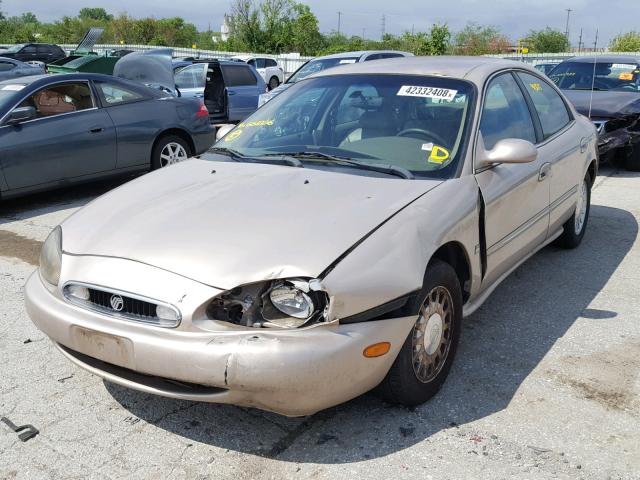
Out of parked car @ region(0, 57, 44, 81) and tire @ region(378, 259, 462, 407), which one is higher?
parked car @ region(0, 57, 44, 81)

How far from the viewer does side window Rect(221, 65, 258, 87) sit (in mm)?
13609

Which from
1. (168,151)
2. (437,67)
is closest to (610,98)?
(168,151)

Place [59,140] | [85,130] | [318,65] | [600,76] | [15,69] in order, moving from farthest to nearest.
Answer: [15,69]
[318,65]
[600,76]
[85,130]
[59,140]

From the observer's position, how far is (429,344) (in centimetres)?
314

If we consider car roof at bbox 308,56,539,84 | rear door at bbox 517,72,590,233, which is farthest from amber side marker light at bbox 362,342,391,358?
rear door at bbox 517,72,590,233

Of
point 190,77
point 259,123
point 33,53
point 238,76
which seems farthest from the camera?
point 33,53

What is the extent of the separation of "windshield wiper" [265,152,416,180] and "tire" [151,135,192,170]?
4684 millimetres

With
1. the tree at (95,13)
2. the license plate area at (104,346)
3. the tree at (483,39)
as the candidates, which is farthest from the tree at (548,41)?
the tree at (95,13)

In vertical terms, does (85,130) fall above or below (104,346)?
above

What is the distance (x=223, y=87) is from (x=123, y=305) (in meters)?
11.4

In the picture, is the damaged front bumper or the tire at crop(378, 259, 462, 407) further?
the tire at crop(378, 259, 462, 407)

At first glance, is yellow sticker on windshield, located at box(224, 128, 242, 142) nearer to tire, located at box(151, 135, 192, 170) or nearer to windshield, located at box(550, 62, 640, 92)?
tire, located at box(151, 135, 192, 170)

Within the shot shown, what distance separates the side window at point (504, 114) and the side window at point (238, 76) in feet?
32.5

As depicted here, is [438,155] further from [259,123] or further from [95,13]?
[95,13]
